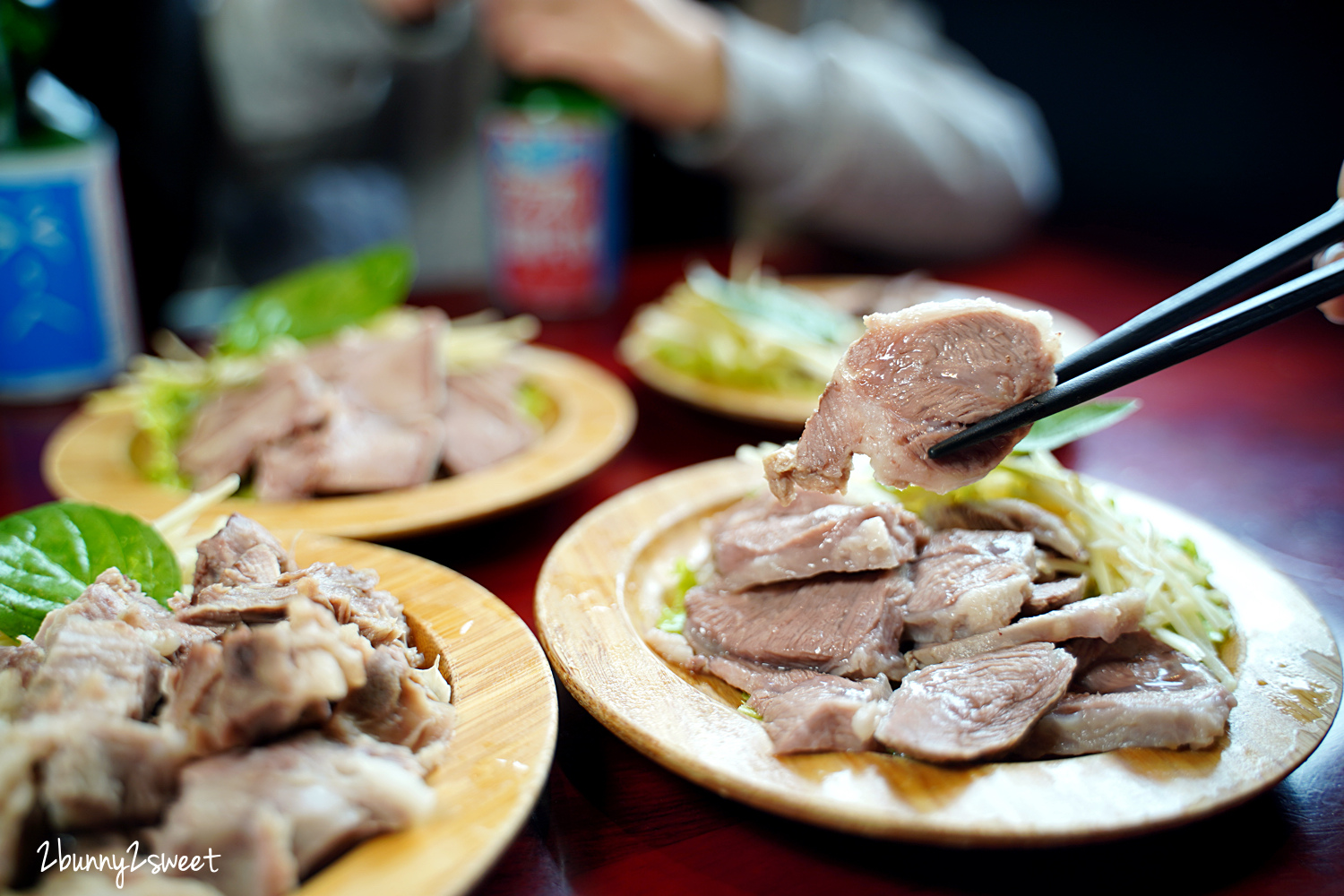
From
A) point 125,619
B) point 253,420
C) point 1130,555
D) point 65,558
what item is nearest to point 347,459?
point 253,420

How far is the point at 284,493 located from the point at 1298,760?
196 cm

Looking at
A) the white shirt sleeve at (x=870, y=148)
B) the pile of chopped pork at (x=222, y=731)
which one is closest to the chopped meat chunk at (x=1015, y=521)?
the pile of chopped pork at (x=222, y=731)

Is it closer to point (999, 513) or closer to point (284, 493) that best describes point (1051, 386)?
point (999, 513)

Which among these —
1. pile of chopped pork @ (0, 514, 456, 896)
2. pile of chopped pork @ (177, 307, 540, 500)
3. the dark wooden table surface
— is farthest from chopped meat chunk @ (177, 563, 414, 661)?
pile of chopped pork @ (177, 307, 540, 500)

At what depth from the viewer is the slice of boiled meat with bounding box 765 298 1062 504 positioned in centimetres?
141

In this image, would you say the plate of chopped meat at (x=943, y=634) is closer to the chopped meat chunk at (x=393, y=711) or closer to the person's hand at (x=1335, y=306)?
the chopped meat chunk at (x=393, y=711)

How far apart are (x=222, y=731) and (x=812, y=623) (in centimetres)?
89

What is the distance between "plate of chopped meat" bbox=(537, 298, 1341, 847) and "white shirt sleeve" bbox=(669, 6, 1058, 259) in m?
2.67

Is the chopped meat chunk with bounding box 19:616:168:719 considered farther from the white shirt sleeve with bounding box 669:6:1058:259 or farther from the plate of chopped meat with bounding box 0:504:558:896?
the white shirt sleeve with bounding box 669:6:1058:259

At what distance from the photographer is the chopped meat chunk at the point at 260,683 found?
1.11 m

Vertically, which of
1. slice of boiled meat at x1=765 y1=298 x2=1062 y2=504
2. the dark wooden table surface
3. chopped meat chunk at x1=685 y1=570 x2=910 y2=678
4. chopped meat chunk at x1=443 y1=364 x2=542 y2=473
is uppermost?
slice of boiled meat at x1=765 y1=298 x2=1062 y2=504

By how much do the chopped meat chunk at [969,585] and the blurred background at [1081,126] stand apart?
2.98 meters

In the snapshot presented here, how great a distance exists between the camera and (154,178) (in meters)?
4.06

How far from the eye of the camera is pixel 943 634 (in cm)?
150
